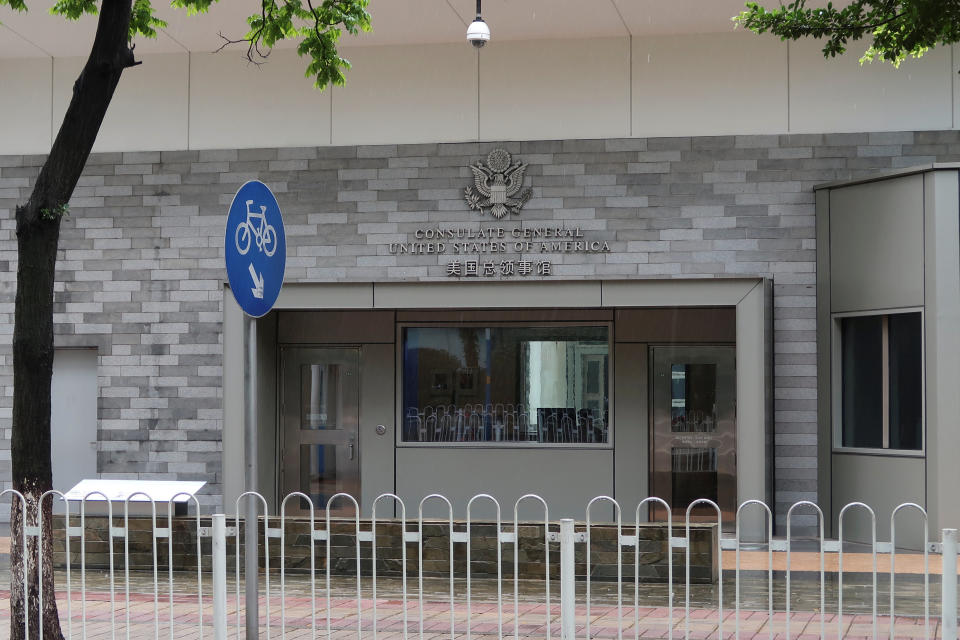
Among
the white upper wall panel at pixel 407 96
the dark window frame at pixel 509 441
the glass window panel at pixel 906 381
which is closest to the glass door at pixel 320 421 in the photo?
the dark window frame at pixel 509 441

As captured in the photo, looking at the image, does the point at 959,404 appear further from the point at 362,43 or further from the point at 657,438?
the point at 362,43

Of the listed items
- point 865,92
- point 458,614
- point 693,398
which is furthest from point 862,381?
point 458,614

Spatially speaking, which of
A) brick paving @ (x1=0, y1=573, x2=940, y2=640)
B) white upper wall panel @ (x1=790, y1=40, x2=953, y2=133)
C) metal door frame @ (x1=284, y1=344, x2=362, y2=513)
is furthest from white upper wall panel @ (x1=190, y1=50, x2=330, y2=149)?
brick paving @ (x1=0, y1=573, x2=940, y2=640)

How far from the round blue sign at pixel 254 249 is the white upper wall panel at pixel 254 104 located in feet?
23.7

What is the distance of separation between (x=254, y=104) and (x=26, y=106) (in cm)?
279

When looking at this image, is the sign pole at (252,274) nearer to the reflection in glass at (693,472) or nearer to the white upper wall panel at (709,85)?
the white upper wall panel at (709,85)

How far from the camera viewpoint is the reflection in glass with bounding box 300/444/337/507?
14.8m

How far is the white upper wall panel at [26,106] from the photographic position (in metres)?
13.9

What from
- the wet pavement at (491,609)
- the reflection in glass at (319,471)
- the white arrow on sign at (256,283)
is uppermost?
the white arrow on sign at (256,283)

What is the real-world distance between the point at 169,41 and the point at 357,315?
13.0 ft

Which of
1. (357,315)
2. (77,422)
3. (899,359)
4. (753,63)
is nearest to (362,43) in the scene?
(357,315)

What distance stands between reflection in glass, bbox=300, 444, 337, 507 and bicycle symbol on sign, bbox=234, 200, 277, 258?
864 centimetres

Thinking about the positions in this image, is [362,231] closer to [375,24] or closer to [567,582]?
[375,24]

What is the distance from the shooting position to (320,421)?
14.8 metres
